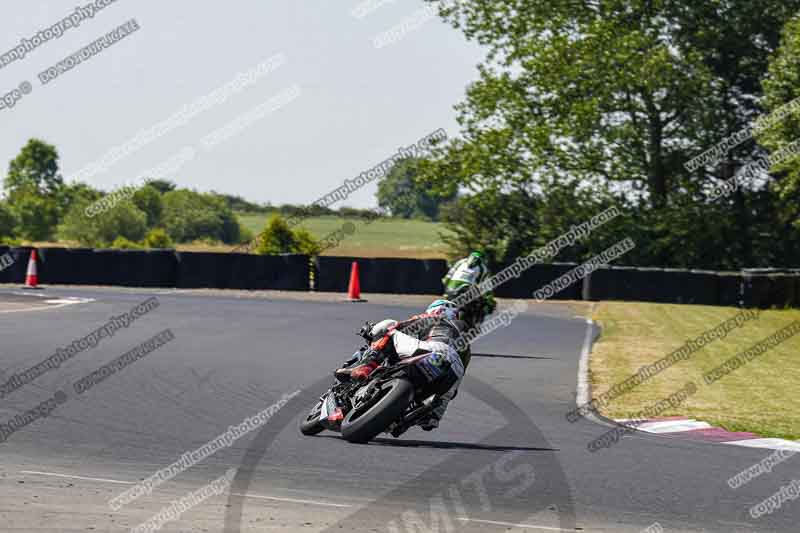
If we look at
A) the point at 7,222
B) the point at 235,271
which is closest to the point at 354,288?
the point at 235,271

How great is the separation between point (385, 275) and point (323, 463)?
2602cm

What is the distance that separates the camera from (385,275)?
115 feet

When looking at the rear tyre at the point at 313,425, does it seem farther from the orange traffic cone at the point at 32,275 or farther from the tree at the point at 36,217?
the tree at the point at 36,217

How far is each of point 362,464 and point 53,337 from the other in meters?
10.7

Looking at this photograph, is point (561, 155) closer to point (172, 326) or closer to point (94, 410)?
point (172, 326)

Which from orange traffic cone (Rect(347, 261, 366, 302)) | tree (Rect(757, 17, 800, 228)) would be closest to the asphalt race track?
orange traffic cone (Rect(347, 261, 366, 302))

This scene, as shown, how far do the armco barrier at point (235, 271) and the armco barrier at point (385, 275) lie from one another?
86 cm

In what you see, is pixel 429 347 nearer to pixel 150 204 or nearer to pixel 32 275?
pixel 32 275

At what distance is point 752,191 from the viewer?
43.6 meters

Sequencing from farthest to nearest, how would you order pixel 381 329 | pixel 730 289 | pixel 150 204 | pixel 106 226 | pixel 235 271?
pixel 150 204, pixel 106 226, pixel 235 271, pixel 730 289, pixel 381 329

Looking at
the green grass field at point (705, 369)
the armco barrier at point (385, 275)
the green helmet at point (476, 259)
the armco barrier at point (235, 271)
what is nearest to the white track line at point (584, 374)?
the green grass field at point (705, 369)

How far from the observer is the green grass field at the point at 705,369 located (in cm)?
1381

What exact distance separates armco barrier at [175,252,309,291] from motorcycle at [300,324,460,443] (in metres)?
24.8

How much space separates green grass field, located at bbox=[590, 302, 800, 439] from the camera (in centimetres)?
1381
